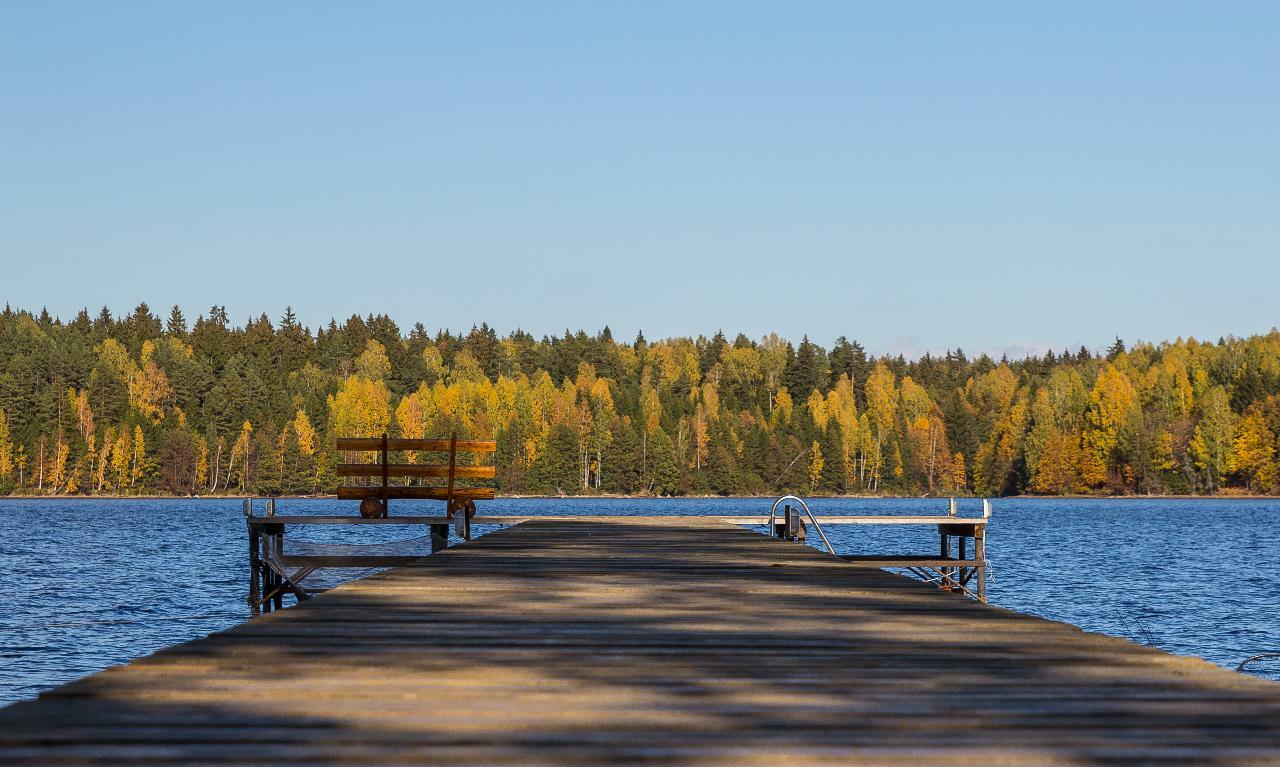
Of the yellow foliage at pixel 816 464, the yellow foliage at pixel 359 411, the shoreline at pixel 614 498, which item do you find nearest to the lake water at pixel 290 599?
the yellow foliage at pixel 359 411

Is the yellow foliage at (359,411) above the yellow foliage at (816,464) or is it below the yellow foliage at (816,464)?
above

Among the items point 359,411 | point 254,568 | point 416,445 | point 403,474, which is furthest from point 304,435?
point 403,474

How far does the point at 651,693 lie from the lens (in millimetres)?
5676

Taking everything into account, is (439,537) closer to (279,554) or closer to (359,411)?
(279,554)

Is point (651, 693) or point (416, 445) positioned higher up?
point (416, 445)

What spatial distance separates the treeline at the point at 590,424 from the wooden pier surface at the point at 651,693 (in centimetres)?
14307

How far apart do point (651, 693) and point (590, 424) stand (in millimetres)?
160219

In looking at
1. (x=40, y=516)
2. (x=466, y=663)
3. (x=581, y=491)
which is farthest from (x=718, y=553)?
(x=581, y=491)

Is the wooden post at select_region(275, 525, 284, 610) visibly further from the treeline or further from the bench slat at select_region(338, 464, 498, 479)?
the treeline

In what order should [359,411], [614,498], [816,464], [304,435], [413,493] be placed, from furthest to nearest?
[816,464] → [614,498] → [359,411] → [304,435] → [413,493]

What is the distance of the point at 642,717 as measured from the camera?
511 cm

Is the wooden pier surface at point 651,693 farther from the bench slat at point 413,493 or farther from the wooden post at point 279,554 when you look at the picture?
the wooden post at point 279,554

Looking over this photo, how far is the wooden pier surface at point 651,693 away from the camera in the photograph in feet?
15.1

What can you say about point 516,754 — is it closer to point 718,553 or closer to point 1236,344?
point 718,553
